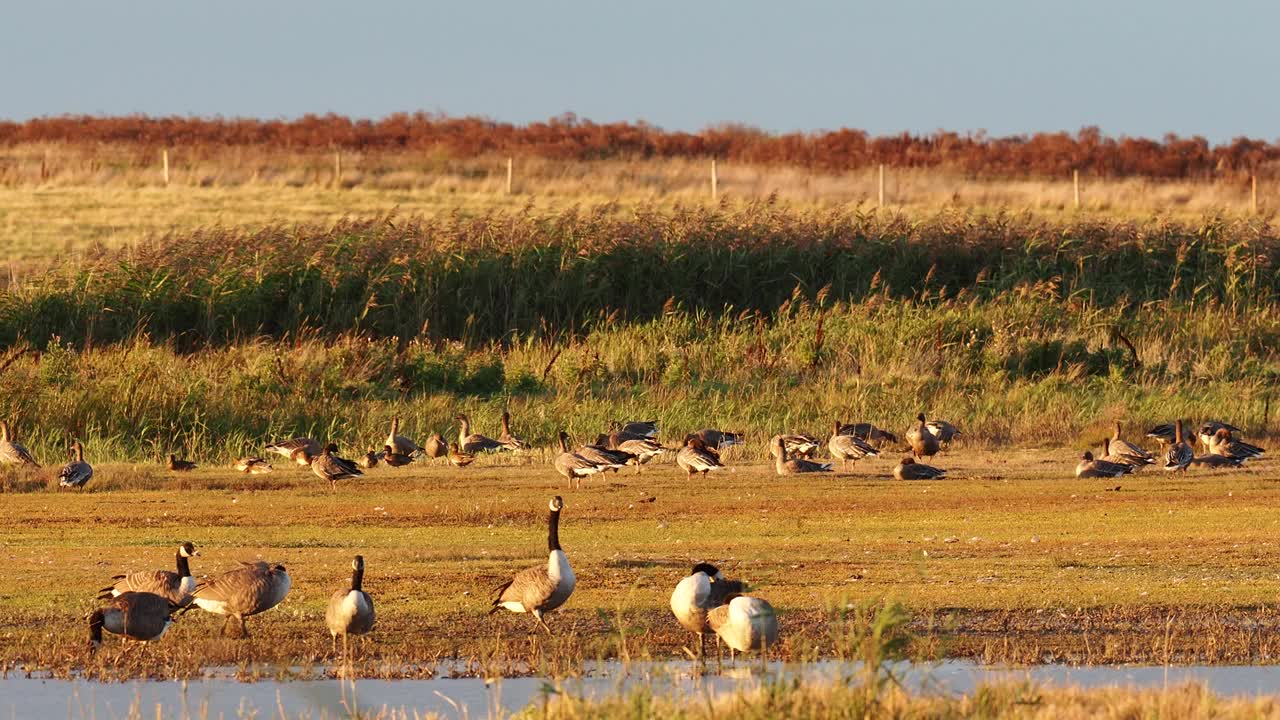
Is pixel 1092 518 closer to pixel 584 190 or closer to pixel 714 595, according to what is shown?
pixel 714 595

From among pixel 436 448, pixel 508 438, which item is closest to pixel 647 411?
pixel 508 438

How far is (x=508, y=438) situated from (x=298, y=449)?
11.5 feet

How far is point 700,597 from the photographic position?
12141 millimetres

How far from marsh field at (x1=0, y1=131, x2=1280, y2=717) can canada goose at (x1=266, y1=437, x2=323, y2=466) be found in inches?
11.9

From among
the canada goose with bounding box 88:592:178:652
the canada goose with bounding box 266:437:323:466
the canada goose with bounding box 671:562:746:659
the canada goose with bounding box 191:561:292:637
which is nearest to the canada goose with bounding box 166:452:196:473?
the canada goose with bounding box 266:437:323:466

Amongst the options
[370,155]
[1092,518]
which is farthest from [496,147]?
[1092,518]

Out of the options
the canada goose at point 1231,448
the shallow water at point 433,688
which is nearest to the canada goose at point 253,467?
the shallow water at point 433,688

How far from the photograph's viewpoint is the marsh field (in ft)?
43.9

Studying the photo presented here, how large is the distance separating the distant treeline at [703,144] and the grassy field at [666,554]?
143ft

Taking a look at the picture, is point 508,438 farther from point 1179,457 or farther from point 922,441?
point 1179,457

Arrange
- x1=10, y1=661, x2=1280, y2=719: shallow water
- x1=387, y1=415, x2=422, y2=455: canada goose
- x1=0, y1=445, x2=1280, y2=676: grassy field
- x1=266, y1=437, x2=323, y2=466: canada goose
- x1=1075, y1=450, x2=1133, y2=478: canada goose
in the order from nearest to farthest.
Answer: x1=10, y1=661, x2=1280, y2=719: shallow water
x1=0, y1=445, x2=1280, y2=676: grassy field
x1=1075, y1=450, x2=1133, y2=478: canada goose
x1=266, y1=437, x2=323, y2=466: canada goose
x1=387, y1=415, x2=422, y2=455: canada goose

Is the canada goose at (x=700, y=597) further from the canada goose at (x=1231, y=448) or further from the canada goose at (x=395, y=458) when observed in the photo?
the canada goose at (x=1231, y=448)

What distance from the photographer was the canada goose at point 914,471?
80.9 ft

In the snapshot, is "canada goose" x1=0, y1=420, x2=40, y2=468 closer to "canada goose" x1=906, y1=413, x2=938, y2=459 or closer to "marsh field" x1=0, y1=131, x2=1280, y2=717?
"marsh field" x1=0, y1=131, x2=1280, y2=717
